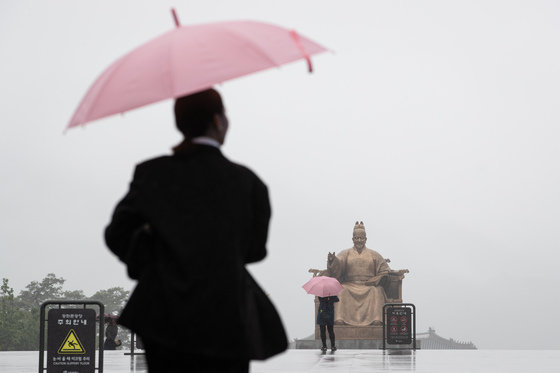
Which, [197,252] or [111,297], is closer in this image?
[197,252]

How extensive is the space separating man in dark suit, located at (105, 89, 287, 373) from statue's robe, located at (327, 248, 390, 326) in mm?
25094

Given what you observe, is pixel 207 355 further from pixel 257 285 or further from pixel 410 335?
pixel 410 335

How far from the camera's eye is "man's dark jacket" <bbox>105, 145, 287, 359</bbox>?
310 centimetres

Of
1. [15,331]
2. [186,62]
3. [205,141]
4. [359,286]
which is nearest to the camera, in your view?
[205,141]

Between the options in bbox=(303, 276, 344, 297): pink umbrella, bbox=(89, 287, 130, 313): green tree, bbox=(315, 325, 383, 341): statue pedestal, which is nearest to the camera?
bbox=(303, 276, 344, 297): pink umbrella

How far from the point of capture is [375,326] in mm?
28000

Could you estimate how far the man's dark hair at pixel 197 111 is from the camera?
3436 mm

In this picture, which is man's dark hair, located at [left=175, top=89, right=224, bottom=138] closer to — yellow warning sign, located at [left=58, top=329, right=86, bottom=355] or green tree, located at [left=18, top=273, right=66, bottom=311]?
yellow warning sign, located at [left=58, top=329, right=86, bottom=355]

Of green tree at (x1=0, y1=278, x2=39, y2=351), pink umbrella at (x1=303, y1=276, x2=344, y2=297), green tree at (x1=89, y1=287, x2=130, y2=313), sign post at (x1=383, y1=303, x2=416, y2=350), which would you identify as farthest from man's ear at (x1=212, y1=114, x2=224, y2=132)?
green tree at (x1=89, y1=287, x2=130, y2=313)

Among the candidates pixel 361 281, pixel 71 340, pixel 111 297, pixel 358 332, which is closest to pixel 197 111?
pixel 71 340

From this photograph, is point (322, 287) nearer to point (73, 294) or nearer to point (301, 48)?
point (301, 48)

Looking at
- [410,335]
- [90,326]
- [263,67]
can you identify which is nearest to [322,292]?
[410,335]

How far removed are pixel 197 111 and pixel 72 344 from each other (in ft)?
22.8

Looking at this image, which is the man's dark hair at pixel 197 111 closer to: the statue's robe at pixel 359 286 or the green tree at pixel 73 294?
the statue's robe at pixel 359 286
